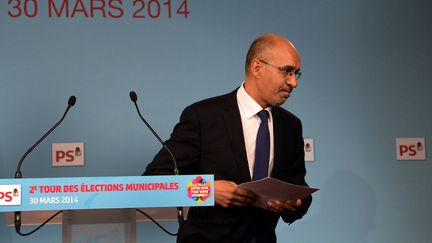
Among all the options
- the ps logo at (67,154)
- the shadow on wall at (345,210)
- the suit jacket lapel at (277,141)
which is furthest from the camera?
the shadow on wall at (345,210)

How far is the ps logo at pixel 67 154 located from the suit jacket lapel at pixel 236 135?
1057 millimetres

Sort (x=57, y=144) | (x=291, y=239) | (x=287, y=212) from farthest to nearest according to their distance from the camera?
(x=291, y=239)
(x=57, y=144)
(x=287, y=212)

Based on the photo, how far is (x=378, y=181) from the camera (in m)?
3.73

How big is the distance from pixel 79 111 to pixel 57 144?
21 centimetres

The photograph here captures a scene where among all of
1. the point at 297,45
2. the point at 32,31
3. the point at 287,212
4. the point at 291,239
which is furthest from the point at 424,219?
the point at 32,31

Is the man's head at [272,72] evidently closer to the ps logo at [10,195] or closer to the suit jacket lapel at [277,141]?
the suit jacket lapel at [277,141]

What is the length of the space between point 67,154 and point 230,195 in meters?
1.37

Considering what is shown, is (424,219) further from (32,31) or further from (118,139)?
(32,31)

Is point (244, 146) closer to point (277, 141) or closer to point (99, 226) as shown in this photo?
point (277, 141)

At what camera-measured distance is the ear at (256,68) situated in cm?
273

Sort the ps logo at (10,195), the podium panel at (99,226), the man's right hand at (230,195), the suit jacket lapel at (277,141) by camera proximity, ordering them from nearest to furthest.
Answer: the ps logo at (10,195) → the podium panel at (99,226) → the man's right hand at (230,195) → the suit jacket lapel at (277,141)

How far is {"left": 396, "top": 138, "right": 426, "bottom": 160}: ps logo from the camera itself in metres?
3.76

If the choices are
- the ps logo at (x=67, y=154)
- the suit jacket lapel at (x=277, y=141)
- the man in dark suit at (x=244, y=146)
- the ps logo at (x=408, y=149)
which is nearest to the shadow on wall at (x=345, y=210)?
the ps logo at (x=408, y=149)

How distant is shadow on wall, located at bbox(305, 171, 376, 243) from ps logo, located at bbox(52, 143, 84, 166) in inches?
52.0
